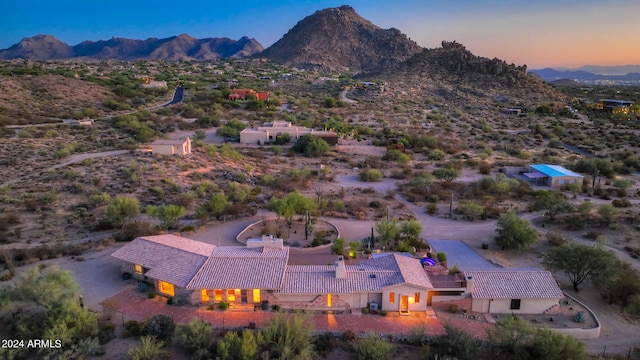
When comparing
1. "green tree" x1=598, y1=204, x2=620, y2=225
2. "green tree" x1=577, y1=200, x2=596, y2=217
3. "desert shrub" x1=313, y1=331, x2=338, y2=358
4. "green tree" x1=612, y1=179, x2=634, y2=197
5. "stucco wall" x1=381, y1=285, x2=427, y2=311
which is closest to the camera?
"desert shrub" x1=313, y1=331, x2=338, y2=358

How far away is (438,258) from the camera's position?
24328 millimetres

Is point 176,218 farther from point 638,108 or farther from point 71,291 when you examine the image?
point 638,108

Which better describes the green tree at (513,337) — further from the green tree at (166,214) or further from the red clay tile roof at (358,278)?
the green tree at (166,214)

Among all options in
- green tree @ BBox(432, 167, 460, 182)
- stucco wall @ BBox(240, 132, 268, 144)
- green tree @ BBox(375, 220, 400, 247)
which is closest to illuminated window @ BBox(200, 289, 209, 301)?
green tree @ BBox(375, 220, 400, 247)

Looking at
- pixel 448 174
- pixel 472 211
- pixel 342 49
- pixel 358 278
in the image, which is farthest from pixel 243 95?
pixel 342 49

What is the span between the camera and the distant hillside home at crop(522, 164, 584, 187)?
40406mm

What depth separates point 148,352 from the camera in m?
15.0

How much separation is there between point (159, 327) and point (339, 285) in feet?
26.1

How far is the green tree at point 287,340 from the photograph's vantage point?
15.4m

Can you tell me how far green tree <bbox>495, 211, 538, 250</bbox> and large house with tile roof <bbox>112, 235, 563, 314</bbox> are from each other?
5.68 m

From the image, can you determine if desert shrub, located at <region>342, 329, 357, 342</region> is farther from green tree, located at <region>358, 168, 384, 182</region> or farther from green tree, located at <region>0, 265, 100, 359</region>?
green tree, located at <region>358, 168, 384, 182</region>

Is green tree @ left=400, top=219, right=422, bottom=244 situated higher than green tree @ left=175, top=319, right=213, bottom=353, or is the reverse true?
green tree @ left=400, top=219, right=422, bottom=244

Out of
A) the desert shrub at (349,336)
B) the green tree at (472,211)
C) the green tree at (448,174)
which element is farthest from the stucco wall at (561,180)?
the desert shrub at (349,336)

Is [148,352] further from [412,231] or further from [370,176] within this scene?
[370,176]
